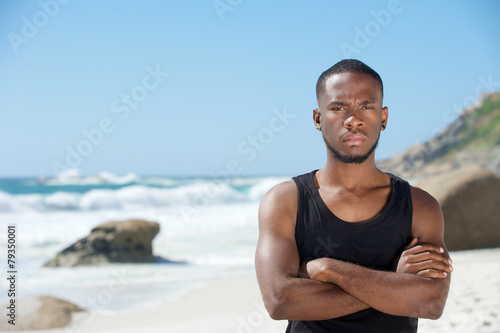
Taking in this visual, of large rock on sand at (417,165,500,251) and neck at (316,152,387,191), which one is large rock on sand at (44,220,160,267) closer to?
large rock on sand at (417,165,500,251)

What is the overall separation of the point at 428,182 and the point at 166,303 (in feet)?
20.3

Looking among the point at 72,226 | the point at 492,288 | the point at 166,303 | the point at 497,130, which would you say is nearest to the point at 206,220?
the point at 72,226

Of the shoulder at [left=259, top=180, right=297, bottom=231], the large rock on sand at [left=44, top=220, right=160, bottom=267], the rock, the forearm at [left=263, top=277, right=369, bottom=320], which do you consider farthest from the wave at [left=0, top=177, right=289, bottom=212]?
the forearm at [left=263, top=277, right=369, bottom=320]

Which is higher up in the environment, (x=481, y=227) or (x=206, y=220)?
(x=481, y=227)

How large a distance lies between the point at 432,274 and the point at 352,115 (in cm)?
75

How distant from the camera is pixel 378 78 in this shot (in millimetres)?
2252

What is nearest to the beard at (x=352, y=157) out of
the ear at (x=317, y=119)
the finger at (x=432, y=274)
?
the ear at (x=317, y=119)

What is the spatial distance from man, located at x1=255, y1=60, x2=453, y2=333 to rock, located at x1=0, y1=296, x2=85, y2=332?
4.89 metres

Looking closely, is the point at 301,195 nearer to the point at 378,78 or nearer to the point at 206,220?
the point at 378,78

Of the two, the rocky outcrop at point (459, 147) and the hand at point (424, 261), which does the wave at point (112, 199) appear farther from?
the hand at point (424, 261)

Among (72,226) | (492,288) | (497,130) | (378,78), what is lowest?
(72,226)

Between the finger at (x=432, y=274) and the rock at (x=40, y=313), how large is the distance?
17.3 ft

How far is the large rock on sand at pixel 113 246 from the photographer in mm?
10695

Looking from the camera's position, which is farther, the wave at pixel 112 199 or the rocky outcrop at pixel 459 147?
the rocky outcrop at pixel 459 147
